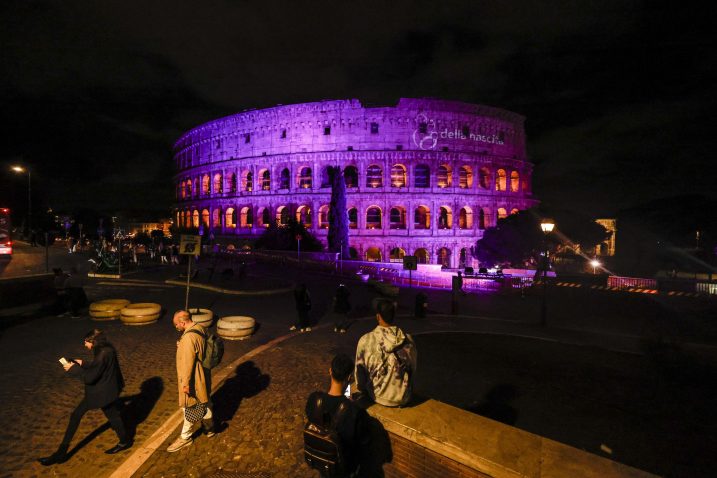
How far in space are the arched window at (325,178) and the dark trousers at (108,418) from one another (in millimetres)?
42965

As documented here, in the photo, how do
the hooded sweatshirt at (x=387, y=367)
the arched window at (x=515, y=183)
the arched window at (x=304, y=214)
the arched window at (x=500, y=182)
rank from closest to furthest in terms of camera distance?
the hooded sweatshirt at (x=387, y=367), the arched window at (x=304, y=214), the arched window at (x=500, y=182), the arched window at (x=515, y=183)

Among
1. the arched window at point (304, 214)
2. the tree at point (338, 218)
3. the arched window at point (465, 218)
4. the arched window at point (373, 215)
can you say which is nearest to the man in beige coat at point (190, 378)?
the tree at point (338, 218)

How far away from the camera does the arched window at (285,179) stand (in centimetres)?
5038

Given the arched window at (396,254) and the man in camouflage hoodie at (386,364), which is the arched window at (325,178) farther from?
the man in camouflage hoodie at (386,364)

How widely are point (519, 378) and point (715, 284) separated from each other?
21590mm

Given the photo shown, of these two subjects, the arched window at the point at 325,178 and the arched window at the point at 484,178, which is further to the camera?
the arched window at the point at 484,178

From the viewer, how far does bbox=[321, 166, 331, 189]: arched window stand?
47344mm

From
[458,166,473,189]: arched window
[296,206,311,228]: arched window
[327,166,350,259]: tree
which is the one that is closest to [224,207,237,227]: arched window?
[296,206,311,228]: arched window

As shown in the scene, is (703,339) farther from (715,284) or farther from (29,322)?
(29,322)

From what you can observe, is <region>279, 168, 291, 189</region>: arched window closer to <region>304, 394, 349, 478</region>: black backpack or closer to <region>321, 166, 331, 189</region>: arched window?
<region>321, 166, 331, 189</region>: arched window

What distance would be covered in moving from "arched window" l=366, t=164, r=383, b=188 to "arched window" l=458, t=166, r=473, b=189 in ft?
35.0

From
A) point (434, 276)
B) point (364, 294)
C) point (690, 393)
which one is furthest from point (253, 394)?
point (434, 276)

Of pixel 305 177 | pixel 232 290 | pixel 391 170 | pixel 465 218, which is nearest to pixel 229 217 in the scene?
pixel 305 177

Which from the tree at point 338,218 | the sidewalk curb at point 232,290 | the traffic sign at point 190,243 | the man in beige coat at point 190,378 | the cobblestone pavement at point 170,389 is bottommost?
the cobblestone pavement at point 170,389
